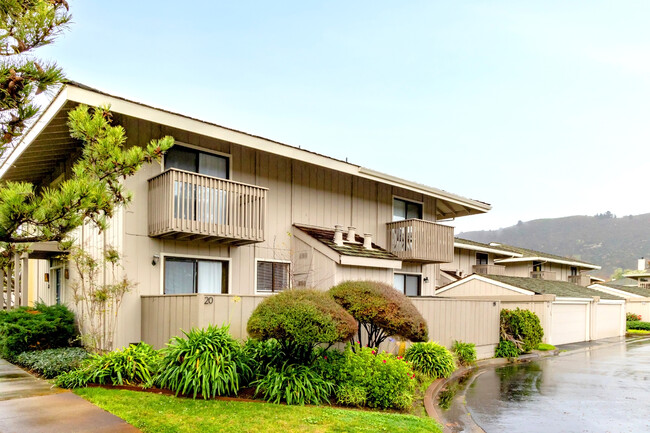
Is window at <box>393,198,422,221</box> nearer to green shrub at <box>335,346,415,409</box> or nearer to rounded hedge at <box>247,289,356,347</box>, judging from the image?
green shrub at <box>335,346,415,409</box>

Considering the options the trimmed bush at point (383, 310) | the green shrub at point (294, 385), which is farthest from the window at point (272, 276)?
the green shrub at point (294, 385)

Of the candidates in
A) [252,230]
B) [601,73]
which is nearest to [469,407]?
[252,230]

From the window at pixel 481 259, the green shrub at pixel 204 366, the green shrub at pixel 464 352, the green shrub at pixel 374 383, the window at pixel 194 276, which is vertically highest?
the window at pixel 194 276

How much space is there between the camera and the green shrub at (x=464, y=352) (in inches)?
558

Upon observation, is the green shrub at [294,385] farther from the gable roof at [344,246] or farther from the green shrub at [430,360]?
the gable roof at [344,246]

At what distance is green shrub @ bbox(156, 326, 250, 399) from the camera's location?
25.7 feet

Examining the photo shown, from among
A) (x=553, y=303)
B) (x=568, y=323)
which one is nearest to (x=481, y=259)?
(x=568, y=323)

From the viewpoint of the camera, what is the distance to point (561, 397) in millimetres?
10391

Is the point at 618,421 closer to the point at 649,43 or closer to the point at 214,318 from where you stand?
the point at 214,318

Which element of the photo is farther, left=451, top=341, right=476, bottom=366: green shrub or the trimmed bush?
left=451, top=341, right=476, bottom=366: green shrub

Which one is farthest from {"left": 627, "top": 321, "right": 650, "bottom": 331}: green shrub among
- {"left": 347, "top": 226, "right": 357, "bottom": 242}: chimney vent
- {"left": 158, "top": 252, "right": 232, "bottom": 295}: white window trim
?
{"left": 158, "top": 252, "right": 232, "bottom": 295}: white window trim

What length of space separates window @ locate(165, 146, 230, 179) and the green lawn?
5.92 meters

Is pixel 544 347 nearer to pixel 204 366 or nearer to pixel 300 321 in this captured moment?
pixel 300 321

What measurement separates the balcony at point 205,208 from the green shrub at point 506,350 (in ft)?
29.3
